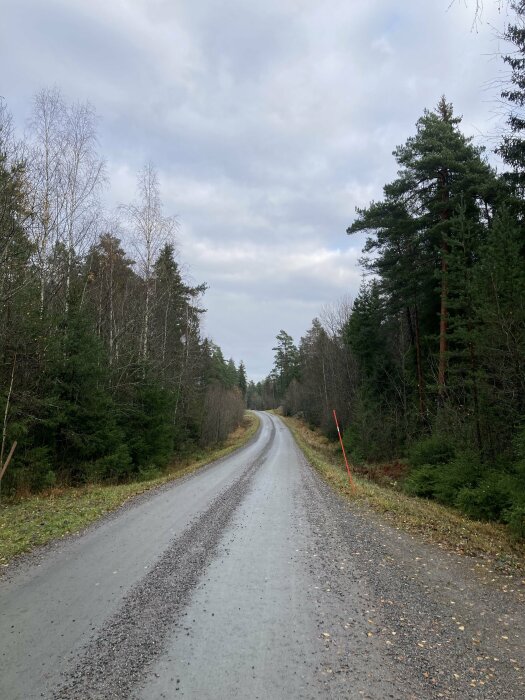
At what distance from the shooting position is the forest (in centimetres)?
1019

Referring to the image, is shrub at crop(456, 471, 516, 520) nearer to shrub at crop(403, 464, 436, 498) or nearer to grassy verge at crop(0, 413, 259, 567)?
shrub at crop(403, 464, 436, 498)

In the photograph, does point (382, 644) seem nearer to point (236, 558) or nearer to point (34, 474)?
point (236, 558)

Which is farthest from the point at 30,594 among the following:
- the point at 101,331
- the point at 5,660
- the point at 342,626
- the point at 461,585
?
the point at 101,331

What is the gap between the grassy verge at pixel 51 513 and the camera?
21.6 feet

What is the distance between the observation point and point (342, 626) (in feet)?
12.8

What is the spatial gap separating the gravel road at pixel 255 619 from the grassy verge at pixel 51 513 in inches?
19.2

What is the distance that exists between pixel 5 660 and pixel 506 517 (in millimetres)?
8584

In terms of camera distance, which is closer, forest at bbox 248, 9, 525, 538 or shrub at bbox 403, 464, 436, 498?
forest at bbox 248, 9, 525, 538

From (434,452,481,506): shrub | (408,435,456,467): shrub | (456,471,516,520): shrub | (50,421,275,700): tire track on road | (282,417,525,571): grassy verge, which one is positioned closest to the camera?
(50,421,275,700): tire track on road

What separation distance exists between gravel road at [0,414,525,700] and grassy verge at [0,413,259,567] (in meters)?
0.49

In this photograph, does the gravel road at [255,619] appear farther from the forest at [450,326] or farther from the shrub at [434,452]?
the shrub at [434,452]

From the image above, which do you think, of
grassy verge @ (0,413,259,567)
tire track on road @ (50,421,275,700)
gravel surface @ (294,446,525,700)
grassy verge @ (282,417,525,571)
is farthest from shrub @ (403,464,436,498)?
tire track on road @ (50,421,275,700)

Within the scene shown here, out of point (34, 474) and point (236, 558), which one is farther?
point (34, 474)

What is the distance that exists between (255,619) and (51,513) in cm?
644
